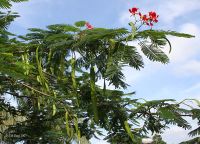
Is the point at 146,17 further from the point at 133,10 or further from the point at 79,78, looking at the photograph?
the point at 79,78

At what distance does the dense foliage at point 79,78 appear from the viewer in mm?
3303

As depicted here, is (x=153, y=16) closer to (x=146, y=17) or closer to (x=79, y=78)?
(x=146, y=17)

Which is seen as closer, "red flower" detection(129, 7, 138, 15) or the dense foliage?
the dense foliage

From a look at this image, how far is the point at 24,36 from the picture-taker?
203 inches

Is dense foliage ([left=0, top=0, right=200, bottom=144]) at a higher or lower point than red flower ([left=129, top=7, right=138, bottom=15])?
lower

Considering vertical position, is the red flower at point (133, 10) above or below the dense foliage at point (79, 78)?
above

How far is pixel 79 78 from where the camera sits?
7035 mm

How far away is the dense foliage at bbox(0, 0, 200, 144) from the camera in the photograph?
3.30m

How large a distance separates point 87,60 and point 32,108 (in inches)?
166

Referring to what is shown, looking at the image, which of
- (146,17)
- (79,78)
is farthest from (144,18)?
(79,78)

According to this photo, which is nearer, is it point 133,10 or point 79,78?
point 133,10

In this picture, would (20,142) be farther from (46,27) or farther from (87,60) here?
(87,60)

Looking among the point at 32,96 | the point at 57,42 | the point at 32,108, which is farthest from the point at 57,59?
the point at 32,108

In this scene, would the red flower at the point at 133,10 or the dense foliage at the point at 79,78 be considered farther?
the red flower at the point at 133,10
